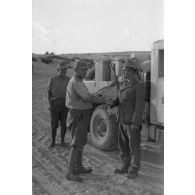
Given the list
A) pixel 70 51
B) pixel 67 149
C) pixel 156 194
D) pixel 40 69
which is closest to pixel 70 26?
pixel 70 51

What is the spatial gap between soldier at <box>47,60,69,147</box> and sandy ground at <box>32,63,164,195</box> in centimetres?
7

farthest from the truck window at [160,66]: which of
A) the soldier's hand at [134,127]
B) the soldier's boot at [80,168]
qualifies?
the soldier's boot at [80,168]

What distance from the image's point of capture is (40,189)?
435 cm

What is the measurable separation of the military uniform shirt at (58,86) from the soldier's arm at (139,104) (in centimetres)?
83

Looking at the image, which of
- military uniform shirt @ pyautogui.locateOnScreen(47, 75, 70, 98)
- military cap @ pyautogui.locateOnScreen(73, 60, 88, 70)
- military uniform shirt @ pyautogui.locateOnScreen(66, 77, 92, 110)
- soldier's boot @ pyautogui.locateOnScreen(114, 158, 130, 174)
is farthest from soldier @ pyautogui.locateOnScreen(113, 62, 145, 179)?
military uniform shirt @ pyautogui.locateOnScreen(47, 75, 70, 98)

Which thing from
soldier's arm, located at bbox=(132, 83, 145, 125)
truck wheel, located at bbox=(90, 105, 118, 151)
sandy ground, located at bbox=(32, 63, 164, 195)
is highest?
soldier's arm, located at bbox=(132, 83, 145, 125)

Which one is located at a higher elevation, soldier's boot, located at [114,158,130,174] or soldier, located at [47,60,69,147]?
soldier, located at [47,60,69,147]

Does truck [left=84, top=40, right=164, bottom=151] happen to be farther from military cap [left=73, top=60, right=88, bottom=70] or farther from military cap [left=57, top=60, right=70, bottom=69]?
military cap [left=57, top=60, right=70, bottom=69]

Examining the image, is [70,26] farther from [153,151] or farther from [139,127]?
[153,151]

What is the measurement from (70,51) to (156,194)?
6.09ft

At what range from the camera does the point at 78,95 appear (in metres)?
4.17

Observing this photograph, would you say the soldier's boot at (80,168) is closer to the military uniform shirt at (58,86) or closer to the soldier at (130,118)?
the soldier at (130,118)

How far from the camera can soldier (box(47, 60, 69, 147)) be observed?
14.3ft

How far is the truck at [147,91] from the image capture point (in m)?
4.09
